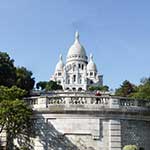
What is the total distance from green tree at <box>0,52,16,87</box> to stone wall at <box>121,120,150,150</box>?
27.2 metres

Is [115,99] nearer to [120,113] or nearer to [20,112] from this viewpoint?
[120,113]

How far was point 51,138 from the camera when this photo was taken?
2455 centimetres

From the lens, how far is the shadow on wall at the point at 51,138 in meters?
24.4

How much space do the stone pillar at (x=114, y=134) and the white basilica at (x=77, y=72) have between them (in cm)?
14259

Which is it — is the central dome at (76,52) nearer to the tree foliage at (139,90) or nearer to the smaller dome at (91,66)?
the smaller dome at (91,66)

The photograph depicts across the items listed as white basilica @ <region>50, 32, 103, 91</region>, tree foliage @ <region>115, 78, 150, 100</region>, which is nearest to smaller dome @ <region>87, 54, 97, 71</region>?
white basilica @ <region>50, 32, 103, 91</region>

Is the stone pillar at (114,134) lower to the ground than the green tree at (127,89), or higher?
lower

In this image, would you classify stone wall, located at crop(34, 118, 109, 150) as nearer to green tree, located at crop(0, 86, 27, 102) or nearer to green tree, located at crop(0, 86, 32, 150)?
green tree, located at crop(0, 86, 32, 150)

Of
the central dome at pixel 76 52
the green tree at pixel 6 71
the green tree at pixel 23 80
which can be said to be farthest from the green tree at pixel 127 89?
the central dome at pixel 76 52

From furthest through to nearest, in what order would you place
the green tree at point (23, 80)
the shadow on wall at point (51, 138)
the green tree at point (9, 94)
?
the green tree at point (23, 80) → the green tree at point (9, 94) → the shadow on wall at point (51, 138)

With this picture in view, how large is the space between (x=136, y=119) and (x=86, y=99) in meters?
2.99

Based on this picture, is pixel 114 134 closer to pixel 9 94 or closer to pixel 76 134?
pixel 76 134

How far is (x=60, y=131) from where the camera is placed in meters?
24.4

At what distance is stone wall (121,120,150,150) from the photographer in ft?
80.9
